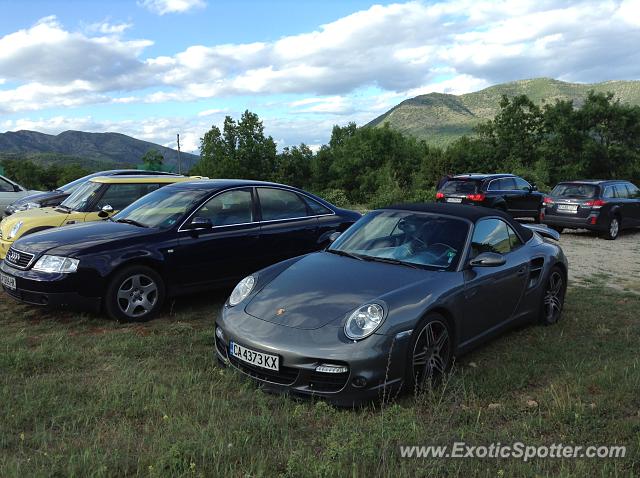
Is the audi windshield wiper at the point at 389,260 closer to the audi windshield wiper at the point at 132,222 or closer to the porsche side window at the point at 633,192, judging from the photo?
the audi windshield wiper at the point at 132,222

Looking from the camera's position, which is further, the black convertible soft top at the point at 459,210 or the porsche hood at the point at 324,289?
the black convertible soft top at the point at 459,210

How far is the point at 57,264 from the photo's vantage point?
5648 millimetres

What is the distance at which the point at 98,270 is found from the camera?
5680mm

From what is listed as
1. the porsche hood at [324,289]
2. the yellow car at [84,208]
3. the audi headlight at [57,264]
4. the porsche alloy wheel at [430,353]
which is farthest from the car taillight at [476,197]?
the audi headlight at [57,264]

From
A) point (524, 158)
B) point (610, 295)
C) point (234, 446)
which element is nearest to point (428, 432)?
point (234, 446)

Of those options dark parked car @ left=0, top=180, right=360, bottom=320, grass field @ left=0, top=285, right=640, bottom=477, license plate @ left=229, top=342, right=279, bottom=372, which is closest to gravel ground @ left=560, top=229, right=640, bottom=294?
grass field @ left=0, top=285, right=640, bottom=477

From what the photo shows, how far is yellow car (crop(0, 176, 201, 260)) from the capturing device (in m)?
8.01

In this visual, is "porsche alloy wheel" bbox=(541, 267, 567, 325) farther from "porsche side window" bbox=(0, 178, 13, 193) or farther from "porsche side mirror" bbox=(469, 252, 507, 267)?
"porsche side window" bbox=(0, 178, 13, 193)

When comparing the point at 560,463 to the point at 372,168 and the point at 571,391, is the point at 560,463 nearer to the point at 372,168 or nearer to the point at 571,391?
the point at 571,391

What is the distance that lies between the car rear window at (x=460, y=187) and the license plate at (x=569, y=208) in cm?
227

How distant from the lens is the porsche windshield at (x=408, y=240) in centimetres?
486

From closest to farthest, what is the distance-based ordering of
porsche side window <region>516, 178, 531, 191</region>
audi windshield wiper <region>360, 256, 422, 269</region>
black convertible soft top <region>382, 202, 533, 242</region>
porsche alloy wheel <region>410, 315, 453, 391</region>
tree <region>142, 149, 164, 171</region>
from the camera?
porsche alloy wheel <region>410, 315, 453, 391</region> → audi windshield wiper <region>360, 256, 422, 269</region> → black convertible soft top <region>382, 202, 533, 242</region> → porsche side window <region>516, 178, 531, 191</region> → tree <region>142, 149, 164, 171</region>

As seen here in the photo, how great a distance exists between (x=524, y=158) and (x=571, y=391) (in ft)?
156

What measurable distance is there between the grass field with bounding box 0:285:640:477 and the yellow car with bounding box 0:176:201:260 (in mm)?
3084
